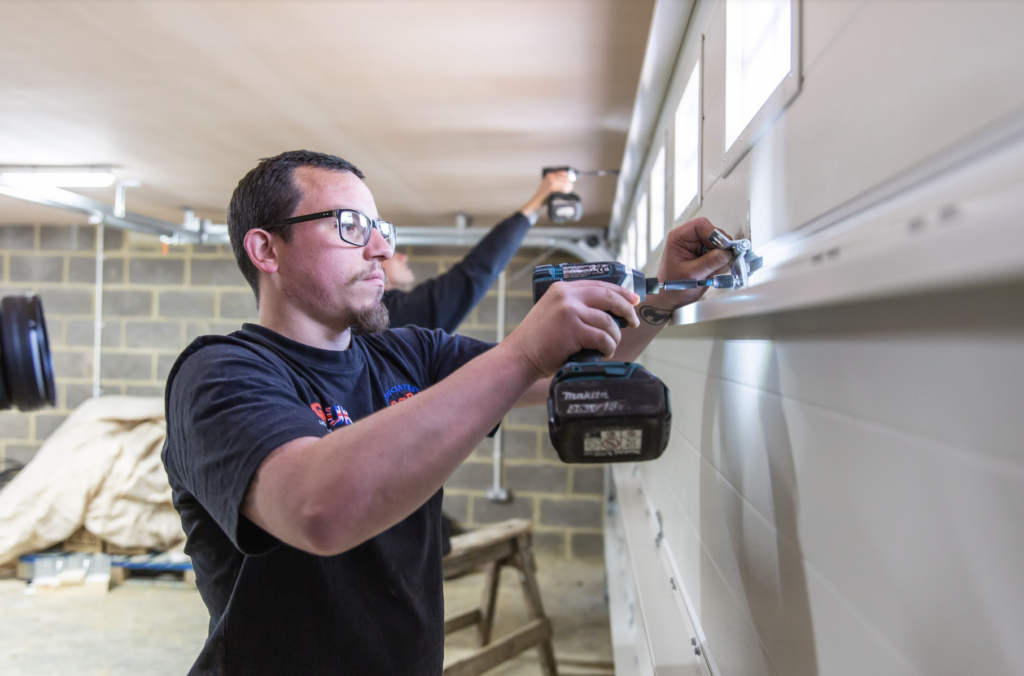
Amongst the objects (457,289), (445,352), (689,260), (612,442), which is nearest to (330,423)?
(445,352)

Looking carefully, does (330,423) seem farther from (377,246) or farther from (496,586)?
(496,586)

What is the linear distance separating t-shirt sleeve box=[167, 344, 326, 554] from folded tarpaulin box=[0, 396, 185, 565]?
4.15 m

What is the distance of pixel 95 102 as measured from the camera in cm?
245

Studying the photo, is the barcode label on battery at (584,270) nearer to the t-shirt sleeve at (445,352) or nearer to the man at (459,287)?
the t-shirt sleeve at (445,352)

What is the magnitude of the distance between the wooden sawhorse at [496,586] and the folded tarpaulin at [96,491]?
2385 mm

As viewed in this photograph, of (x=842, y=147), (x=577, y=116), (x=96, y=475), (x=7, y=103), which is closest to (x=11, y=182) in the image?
(x=7, y=103)

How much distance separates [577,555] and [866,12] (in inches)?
203

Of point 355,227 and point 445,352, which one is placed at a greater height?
point 355,227

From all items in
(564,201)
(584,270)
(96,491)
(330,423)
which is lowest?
(96,491)

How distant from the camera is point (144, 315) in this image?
550 centimetres

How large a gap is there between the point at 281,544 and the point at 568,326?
0.54 meters

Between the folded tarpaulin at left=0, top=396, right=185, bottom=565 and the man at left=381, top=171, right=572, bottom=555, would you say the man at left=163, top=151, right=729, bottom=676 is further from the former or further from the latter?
the folded tarpaulin at left=0, top=396, right=185, bottom=565

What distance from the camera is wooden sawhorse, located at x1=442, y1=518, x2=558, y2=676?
282 centimetres

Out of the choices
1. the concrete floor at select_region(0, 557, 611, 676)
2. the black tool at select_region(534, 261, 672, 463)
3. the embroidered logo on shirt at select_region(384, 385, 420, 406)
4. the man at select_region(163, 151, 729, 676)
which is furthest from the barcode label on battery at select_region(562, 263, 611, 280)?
the concrete floor at select_region(0, 557, 611, 676)
